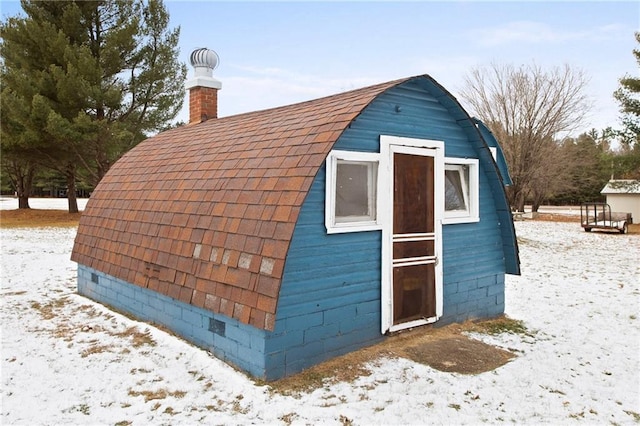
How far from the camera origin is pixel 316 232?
452 cm

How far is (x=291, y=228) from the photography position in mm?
4152

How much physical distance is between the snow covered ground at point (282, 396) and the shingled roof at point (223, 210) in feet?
2.29

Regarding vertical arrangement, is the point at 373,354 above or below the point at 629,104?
below

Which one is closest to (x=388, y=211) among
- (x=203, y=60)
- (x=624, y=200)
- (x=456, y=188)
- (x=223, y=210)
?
(x=456, y=188)

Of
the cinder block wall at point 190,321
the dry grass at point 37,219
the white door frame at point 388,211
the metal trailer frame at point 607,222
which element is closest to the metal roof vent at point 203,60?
the cinder block wall at point 190,321

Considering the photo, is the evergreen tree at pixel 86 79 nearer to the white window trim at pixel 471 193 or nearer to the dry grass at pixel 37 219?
the dry grass at pixel 37 219

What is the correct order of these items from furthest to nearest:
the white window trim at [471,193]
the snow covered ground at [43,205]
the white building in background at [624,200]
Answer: the snow covered ground at [43,205], the white building in background at [624,200], the white window trim at [471,193]

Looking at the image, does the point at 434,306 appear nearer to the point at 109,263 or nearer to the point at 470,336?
the point at 470,336

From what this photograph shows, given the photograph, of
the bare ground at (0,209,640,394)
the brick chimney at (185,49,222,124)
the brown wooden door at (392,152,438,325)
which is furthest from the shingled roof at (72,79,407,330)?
the brick chimney at (185,49,222,124)

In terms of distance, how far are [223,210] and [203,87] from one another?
5.52 meters

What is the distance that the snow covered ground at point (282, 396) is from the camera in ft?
12.0

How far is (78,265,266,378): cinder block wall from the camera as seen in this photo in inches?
171

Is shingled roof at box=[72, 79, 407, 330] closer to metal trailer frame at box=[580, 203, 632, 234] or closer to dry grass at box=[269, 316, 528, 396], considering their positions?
dry grass at box=[269, 316, 528, 396]

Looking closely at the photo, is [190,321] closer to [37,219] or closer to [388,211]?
[388,211]
